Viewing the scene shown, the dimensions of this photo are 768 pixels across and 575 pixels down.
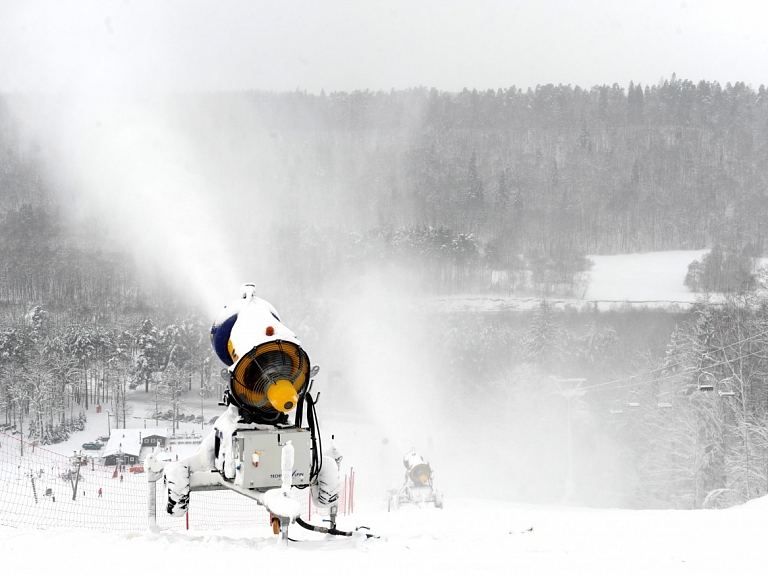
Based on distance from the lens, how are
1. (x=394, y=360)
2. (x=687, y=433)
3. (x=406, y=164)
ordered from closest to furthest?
(x=687, y=433) < (x=394, y=360) < (x=406, y=164)

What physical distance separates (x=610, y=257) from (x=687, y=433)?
3725 inches

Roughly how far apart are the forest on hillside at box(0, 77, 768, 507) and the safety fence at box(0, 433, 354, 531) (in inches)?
460

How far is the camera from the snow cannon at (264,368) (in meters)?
6.23

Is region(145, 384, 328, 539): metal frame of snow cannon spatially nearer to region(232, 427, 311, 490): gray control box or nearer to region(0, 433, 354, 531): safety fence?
region(232, 427, 311, 490): gray control box

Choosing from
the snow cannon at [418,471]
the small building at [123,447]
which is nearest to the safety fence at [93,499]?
the small building at [123,447]

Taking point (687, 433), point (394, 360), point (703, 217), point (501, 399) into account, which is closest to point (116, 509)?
point (687, 433)

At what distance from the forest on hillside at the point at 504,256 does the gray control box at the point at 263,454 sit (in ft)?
83.0

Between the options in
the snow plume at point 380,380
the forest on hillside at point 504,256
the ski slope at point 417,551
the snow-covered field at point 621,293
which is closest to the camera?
the ski slope at point 417,551

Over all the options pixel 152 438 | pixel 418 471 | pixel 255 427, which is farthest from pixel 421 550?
pixel 152 438

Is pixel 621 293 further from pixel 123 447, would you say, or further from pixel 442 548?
pixel 442 548

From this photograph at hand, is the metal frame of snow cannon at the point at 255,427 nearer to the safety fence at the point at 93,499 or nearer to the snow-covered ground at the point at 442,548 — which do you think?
the snow-covered ground at the point at 442,548

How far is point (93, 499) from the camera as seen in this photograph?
39750mm

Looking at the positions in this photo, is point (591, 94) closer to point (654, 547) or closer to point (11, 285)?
point (11, 285)

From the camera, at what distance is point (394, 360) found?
3516 inches
